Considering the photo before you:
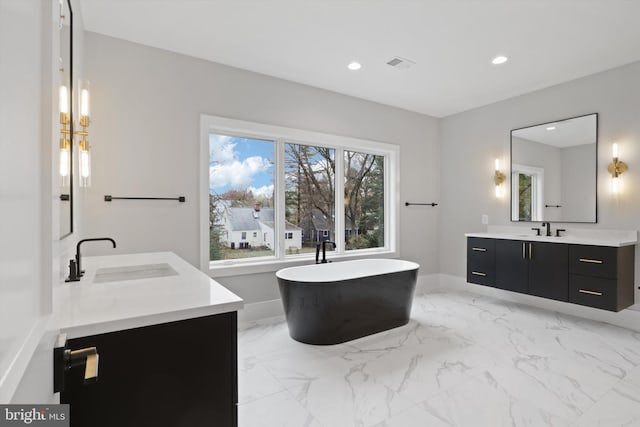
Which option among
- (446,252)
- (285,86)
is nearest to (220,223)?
(285,86)

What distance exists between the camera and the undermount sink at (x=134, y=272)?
1925 millimetres

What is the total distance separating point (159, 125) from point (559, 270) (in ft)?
13.5

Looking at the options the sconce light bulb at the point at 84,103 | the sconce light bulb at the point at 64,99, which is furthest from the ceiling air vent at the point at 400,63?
the sconce light bulb at the point at 64,99

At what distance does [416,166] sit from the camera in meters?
4.92

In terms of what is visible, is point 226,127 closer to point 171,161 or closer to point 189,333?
point 171,161

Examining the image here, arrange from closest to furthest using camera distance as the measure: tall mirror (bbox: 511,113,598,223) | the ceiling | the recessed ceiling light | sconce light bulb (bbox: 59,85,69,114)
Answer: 1. sconce light bulb (bbox: 59,85,69,114)
2. the ceiling
3. the recessed ceiling light
4. tall mirror (bbox: 511,113,598,223)

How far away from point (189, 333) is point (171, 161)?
92.7 inches

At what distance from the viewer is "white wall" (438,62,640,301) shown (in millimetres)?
3357

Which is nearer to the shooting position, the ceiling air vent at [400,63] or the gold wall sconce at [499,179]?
the ceiling air vent at [400,63]

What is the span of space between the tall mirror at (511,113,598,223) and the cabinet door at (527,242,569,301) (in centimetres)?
54

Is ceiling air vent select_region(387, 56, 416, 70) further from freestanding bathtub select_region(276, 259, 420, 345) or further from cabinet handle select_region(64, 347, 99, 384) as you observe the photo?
cabinet handle select_region(64, 347, 99, 384)

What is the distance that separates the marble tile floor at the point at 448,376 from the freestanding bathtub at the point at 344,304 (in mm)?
106

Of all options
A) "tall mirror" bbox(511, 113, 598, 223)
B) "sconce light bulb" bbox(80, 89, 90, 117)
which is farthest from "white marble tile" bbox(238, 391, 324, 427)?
"tall mirror" bbox(511, 113, 598, 223)

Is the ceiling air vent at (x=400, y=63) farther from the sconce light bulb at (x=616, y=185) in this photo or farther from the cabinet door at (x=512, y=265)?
the sconce light bulb at (x=616, y=185)
